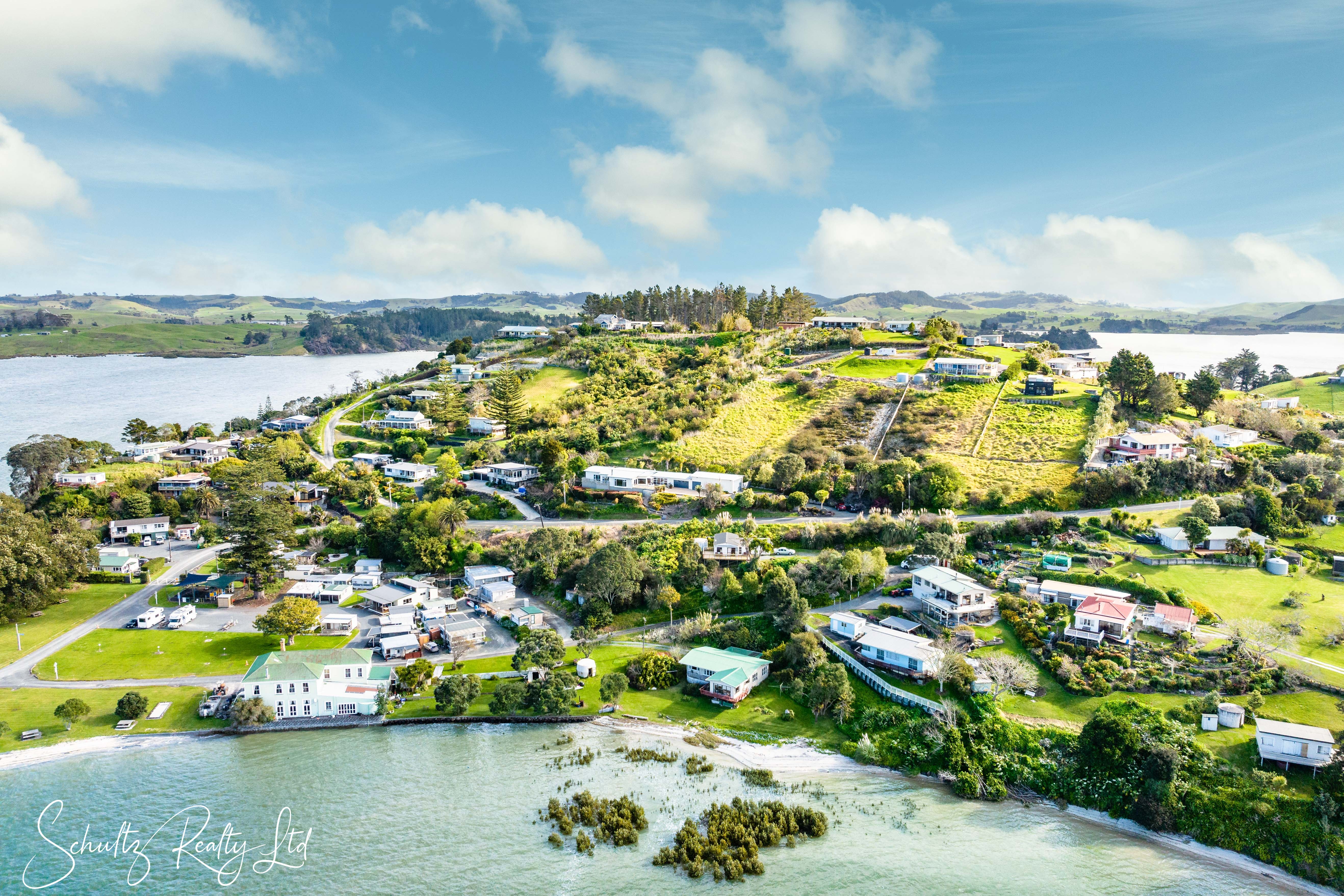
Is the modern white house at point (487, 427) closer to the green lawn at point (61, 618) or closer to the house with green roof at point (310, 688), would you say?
the green lawn at point (61, 618)

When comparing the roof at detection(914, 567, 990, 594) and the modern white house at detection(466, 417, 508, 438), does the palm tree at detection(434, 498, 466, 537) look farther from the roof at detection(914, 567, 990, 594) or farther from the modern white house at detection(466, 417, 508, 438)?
the roof at detection(914, 567, 990, 594)

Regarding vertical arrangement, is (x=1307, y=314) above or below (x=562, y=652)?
above

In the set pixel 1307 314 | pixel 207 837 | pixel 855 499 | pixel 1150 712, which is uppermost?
pixel 1307 314

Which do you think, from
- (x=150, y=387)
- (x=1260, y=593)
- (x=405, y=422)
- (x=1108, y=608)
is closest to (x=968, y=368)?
(x=1260, y=593)

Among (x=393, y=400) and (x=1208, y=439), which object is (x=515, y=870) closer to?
(x=1208, y=439)

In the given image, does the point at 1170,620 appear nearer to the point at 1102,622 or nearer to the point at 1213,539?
the point at 1102,622

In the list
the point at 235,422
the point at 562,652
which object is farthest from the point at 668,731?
the point at 235,422

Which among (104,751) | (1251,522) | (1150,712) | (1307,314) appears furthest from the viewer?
(1307,314)

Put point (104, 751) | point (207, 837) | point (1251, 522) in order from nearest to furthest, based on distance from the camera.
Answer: point (207, 837) < point (104, 751) < point (1251, 522)

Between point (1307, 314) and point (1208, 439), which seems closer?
point (1208, 439)
